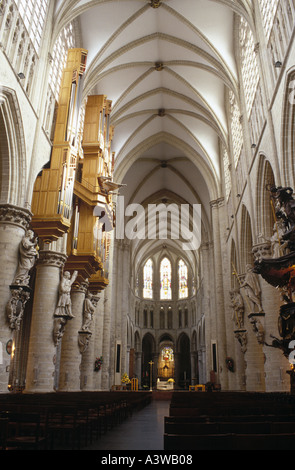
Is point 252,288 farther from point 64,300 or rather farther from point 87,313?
point 87,313

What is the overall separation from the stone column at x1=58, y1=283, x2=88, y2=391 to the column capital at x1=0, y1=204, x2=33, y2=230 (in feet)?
22.9

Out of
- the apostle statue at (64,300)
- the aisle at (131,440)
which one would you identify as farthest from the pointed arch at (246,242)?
the aisle at (131,440)

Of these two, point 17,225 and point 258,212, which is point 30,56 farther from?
point 258,212

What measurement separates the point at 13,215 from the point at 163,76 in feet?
51.2

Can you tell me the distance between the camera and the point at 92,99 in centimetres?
1936

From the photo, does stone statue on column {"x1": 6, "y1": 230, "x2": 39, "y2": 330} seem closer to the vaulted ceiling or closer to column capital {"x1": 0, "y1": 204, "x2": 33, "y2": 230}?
column capital {"x1": 0, "y1": 204, "x2": 33, "y2": 230}

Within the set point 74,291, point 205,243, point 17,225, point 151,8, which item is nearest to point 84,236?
point 74,291

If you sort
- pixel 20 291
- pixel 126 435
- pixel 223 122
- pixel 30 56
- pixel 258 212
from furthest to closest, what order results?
pixel 223 122, pixel 258 212, pixel 30 56, pixel 20 291, pixel 126 435

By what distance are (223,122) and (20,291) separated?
1694 centimetres

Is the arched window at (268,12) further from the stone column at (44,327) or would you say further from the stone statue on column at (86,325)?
the stone statue on column at (86,325)

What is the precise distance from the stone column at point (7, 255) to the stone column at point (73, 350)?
679 centimetres

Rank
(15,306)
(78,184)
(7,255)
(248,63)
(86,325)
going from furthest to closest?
(86,325), (248,63), (78,184), (7,255), (15,306)

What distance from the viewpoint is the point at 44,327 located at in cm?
1319

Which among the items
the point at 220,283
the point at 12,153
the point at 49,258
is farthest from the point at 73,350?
the point at 220,283
